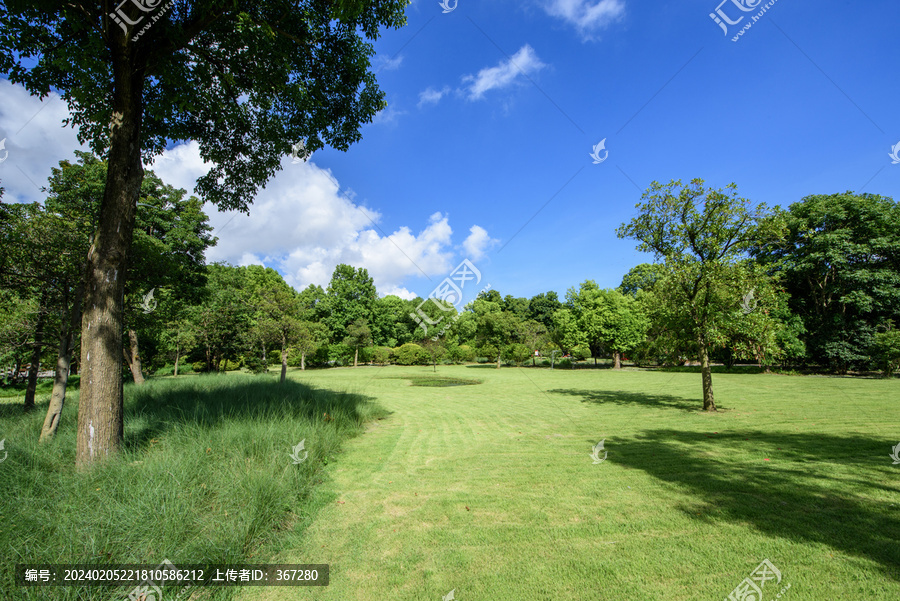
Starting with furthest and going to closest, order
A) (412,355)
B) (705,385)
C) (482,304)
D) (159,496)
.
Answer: (482,304)
(412,355)
(705,385)
(159,496)

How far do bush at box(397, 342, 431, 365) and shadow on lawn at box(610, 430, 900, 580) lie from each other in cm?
3198

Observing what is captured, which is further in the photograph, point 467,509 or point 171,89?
point 171,89

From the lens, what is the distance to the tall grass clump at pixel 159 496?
2744mm

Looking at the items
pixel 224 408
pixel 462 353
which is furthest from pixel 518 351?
pixel 224 408

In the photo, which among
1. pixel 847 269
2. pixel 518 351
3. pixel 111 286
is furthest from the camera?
pixel 518 351

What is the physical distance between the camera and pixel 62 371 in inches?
252

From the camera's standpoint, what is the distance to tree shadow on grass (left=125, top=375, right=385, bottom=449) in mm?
6247

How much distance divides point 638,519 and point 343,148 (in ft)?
28.1

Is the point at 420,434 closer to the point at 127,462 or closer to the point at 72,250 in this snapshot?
the point at 127,462

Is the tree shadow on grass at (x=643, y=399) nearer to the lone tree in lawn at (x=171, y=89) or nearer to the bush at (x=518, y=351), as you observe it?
the lone tree in lawn at (x=171, y=89)
